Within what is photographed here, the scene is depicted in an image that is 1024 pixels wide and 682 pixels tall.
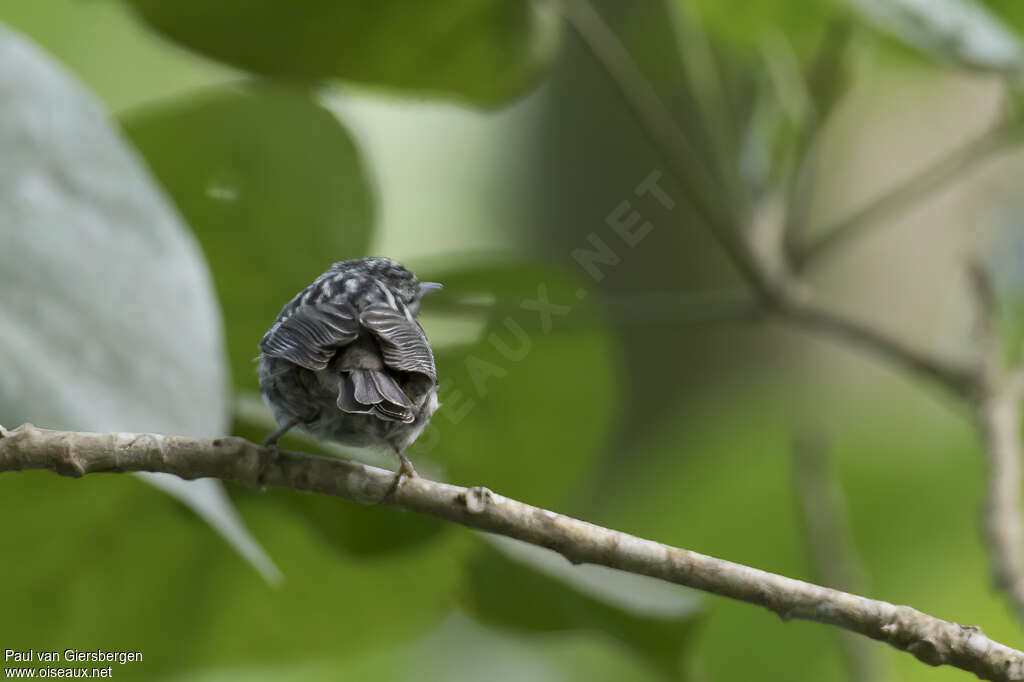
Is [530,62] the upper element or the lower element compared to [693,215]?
upper

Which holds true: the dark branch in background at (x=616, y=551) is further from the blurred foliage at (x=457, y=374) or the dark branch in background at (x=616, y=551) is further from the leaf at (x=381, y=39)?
the leaf at (x=381, y=39)

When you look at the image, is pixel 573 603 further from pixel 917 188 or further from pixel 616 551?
pixel 917 188

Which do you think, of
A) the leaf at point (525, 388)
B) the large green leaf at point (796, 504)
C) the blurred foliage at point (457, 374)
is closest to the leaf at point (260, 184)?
the blurred foliage at point (457, 374)

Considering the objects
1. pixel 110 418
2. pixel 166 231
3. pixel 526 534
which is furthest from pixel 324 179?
pixel 526 534

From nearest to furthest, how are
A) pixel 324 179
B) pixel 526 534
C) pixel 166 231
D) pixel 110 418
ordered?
pixel 526 534
pixel 110 418
pixel 166 231
pixel 324 179

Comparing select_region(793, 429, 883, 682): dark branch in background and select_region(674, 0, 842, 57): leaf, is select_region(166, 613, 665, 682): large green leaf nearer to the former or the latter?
select_region(793, 429, 883, 682): dark branch in background

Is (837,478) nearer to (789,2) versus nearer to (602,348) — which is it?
(602,348)

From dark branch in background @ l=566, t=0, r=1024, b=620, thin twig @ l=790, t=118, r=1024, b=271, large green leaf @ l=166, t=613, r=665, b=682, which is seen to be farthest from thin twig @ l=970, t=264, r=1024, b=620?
large green leaf @ l=166, t=613, r=665, b=682

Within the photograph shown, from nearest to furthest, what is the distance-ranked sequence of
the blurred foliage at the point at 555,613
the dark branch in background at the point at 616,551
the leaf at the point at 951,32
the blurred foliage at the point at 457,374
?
the dark branch in background at the point at 616,551 < the blurred foliage at the point at 457,374 < the blurred foliage at the point at 555,613 < the leaf at the point at 951,32
